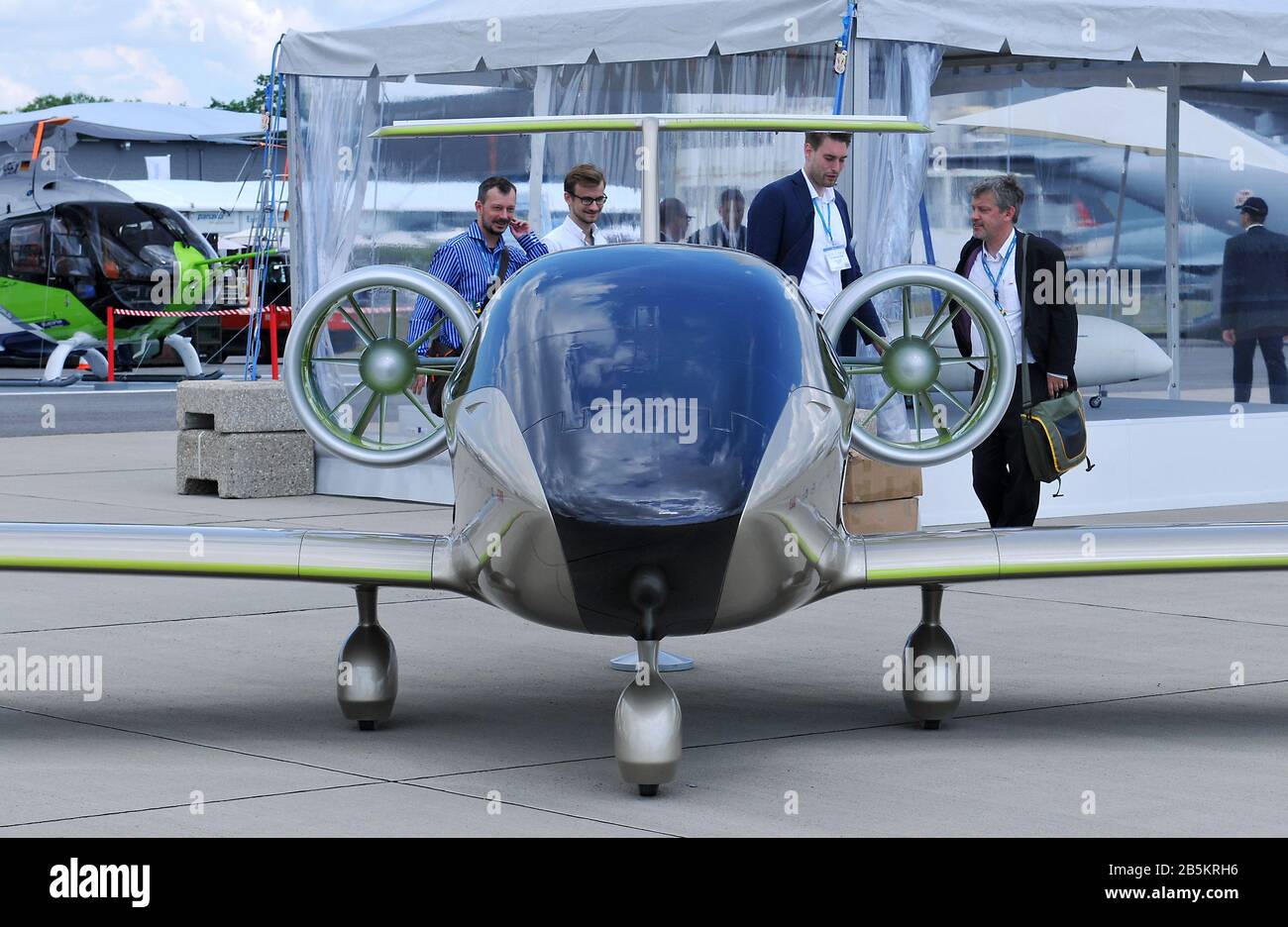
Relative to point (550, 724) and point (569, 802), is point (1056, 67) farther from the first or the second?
point (569, 802)

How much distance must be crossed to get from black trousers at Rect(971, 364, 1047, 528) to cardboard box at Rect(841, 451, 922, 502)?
1263mm

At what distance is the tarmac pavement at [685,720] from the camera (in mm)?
5230

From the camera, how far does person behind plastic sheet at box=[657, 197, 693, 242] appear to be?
12336mm

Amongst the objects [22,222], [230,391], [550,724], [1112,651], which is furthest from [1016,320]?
[22,222]

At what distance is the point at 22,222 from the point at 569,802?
24.4 meters

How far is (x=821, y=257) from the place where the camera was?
29.6 ft

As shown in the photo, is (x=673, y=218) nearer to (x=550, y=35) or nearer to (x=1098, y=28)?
(x=550, y=35)

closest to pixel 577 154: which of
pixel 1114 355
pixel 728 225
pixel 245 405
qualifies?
pixel 728 225

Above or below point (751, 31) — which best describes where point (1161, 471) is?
below

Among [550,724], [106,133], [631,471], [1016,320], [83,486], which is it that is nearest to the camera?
[631,471]

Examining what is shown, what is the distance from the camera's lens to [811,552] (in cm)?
542

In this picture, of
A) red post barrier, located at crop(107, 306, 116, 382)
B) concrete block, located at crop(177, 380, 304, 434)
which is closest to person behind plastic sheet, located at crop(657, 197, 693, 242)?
concrete block, located at crop(177, 380, 304, 434)

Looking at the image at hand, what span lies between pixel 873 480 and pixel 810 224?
91.1 inches

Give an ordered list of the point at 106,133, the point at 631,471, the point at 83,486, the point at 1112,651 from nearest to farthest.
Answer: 1. the point at 631,471
2. the point at 1112,651
3. the point at 83,486
4. the point at 106,133
